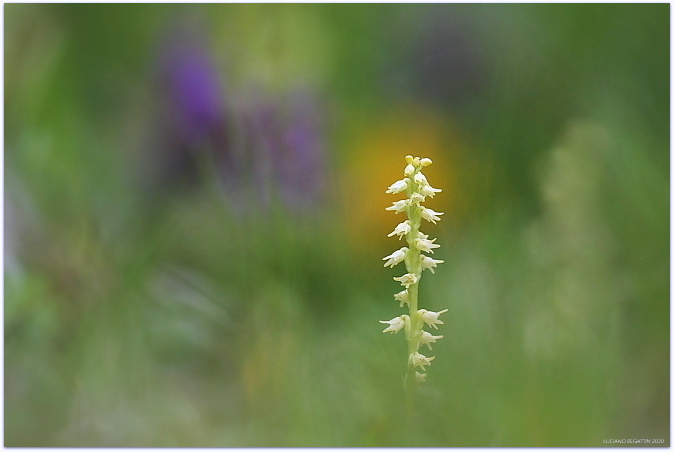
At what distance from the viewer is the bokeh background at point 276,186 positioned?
1.04 meters

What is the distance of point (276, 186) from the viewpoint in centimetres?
109

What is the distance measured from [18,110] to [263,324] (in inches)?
16.3

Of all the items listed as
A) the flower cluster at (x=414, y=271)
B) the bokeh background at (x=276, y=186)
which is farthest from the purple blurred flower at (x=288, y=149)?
the flower cluster at (x=414, y=271)

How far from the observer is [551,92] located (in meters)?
1.07

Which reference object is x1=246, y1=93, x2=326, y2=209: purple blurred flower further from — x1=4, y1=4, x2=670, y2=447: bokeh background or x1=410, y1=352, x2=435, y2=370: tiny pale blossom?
x1=410, y1=352, x2=435, y2=370: tiny pale blossom

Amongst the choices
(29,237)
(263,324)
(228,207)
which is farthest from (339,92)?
(29,237)

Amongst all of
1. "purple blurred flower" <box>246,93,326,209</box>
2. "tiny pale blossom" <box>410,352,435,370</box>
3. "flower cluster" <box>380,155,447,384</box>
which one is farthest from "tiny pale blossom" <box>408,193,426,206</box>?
"purple blurred flower" <box>246,93,326,209</box>

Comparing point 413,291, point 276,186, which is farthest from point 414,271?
point 276,186

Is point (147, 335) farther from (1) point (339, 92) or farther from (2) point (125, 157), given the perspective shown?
(1) point (339, 92)

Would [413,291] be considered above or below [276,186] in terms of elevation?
below

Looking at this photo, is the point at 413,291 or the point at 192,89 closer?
the point at 413,291

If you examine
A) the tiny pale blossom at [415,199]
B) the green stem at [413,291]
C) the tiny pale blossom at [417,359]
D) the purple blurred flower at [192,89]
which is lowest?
the tiny pale blossom at [417,359]

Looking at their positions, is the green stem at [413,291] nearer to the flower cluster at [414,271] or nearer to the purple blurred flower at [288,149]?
the flower cluster at [414,271]

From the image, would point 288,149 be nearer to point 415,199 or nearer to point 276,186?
point 276,186
